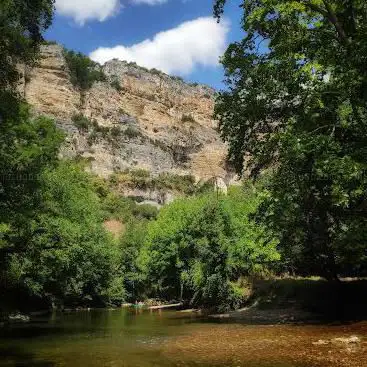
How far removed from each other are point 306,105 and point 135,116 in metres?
110

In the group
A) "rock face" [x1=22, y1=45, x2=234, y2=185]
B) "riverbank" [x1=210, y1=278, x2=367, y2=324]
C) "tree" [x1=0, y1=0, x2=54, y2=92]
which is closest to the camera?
"tree" [x1=0, y1=0, x2=54, y2=92]

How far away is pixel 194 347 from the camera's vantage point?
17.8 m

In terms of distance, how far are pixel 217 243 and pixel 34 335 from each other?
17568mm

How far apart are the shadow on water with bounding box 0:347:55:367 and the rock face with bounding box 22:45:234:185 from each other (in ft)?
279

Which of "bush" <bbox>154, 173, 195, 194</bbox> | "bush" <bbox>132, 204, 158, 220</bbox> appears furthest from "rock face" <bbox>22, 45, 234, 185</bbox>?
"bush" <bbox>132, 204, 158, 220</bbox>

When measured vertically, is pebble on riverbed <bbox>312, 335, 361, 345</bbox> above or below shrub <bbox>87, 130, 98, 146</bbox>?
below

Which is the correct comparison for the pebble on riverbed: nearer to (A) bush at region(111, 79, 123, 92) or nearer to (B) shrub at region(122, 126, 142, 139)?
(B) shrub at region(122, 126, 142, 139)

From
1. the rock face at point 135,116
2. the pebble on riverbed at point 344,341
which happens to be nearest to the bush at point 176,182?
the rock face at point 135,116

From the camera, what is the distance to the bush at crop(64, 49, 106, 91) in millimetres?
116312

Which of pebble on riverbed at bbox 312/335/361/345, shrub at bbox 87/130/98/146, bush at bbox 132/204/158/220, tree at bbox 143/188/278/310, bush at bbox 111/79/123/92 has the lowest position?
pebble on riverbed at bbox 312/335/361/345

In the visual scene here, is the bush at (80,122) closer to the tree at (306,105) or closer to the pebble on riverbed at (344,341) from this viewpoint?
the tree at (306,105)

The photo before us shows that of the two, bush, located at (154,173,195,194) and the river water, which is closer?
the river water

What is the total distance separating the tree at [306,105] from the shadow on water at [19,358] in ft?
33.3

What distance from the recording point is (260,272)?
125 feet
